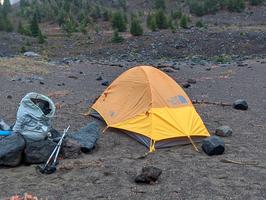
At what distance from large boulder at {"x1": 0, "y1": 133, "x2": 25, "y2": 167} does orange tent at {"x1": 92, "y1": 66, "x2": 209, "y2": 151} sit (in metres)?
2.71

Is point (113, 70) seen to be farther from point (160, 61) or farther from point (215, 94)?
point (215, 94)

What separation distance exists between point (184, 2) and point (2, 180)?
7827cm

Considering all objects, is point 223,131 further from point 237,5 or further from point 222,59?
point 237,5

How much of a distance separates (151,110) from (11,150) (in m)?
3.34

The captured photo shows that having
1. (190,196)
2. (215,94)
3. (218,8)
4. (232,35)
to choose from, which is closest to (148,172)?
(190,196)

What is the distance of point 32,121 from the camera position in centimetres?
977

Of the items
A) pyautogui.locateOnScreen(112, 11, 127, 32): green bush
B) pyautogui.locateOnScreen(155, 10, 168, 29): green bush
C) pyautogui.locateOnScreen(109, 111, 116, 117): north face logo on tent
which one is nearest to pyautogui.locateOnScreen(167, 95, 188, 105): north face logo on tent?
pyautogui.locateOnScreen(109, 111, 116, 117): north face logo on tent

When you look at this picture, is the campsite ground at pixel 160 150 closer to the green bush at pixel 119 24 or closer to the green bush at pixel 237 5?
the green bush at pixel 119 24

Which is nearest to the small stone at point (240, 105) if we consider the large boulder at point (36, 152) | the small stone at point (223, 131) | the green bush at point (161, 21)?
the small stone at point (223, 131)

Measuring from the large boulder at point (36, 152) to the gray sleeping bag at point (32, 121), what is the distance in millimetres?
172

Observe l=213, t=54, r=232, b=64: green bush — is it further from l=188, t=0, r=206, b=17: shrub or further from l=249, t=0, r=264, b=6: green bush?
l=249, t=0, r=264, b=6: green bush

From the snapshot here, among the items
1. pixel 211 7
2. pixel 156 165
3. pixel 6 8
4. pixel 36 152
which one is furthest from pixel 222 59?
pixel 6 8

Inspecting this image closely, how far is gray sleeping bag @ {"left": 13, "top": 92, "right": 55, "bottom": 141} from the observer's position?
958 centimetres

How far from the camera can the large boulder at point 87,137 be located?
1011cm
